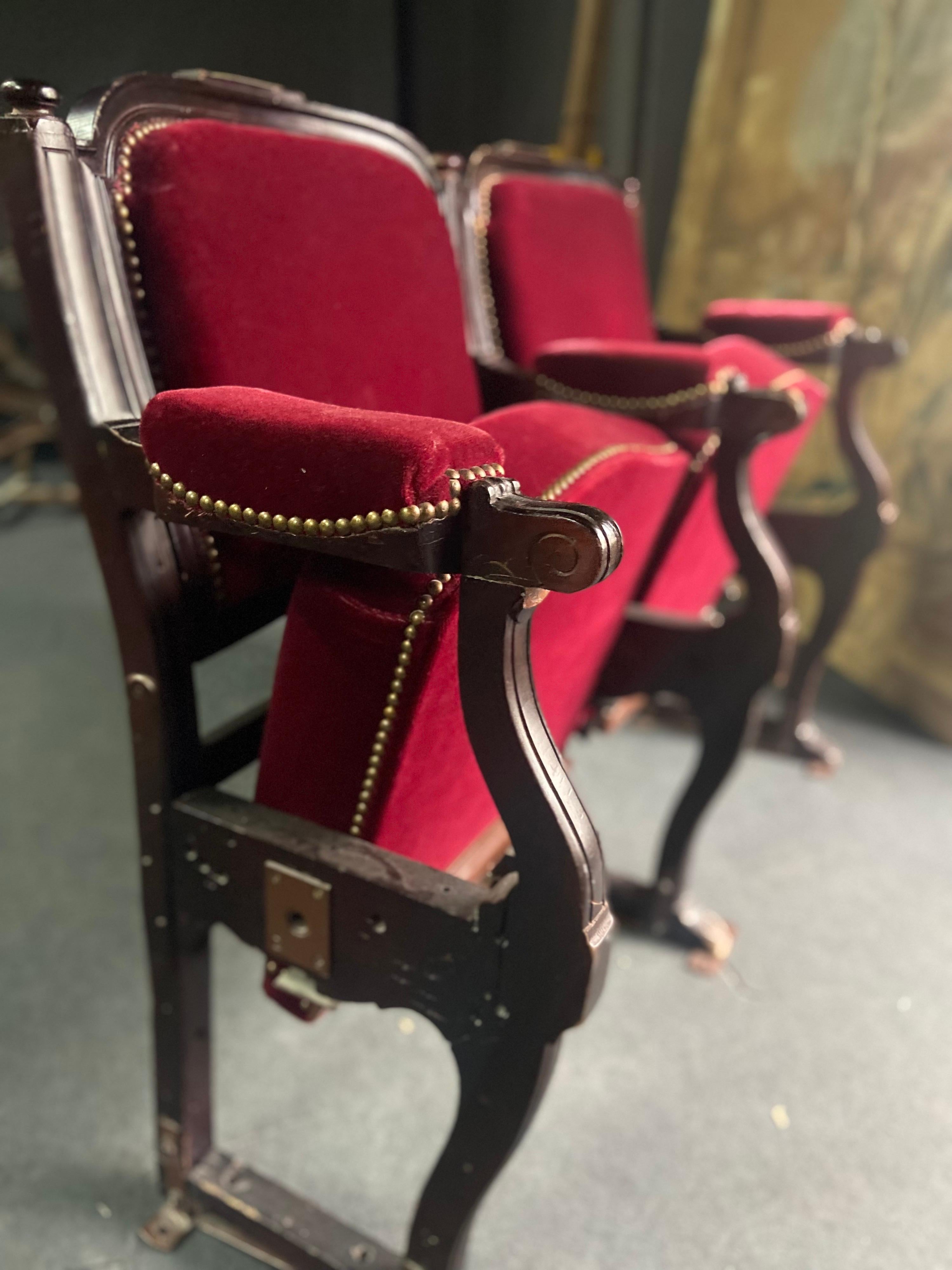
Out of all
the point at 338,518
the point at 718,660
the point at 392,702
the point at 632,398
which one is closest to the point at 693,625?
the point at 718,660

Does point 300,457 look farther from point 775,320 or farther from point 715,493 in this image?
point 775,320

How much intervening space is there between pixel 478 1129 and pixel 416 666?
0.42 meters

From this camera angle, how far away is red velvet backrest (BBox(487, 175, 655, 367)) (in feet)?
4.43

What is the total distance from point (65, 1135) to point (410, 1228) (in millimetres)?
497

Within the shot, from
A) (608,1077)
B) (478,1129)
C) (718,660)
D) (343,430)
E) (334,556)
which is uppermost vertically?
(343,430)

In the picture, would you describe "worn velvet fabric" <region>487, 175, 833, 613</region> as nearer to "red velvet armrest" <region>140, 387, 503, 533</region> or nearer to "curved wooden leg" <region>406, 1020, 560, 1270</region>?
"red velvet armrest" <region>140, 387, 503, 533</region>

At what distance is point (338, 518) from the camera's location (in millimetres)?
538

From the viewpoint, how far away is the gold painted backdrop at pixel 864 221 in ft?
6.66

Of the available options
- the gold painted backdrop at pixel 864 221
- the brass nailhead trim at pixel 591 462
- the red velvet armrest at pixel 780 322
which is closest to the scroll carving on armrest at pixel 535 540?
the brass nailhead trim at pixel 591 462

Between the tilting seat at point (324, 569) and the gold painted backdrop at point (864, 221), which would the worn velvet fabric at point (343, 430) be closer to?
the tilting seat at point (324, 569)

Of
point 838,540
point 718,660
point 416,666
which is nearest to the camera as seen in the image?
point 416,666

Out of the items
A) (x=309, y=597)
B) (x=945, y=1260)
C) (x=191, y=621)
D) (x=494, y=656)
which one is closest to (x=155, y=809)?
(x=191, y=621)

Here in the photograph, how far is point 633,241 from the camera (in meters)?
1.72

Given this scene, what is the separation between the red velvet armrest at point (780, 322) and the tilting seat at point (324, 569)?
0.99m
